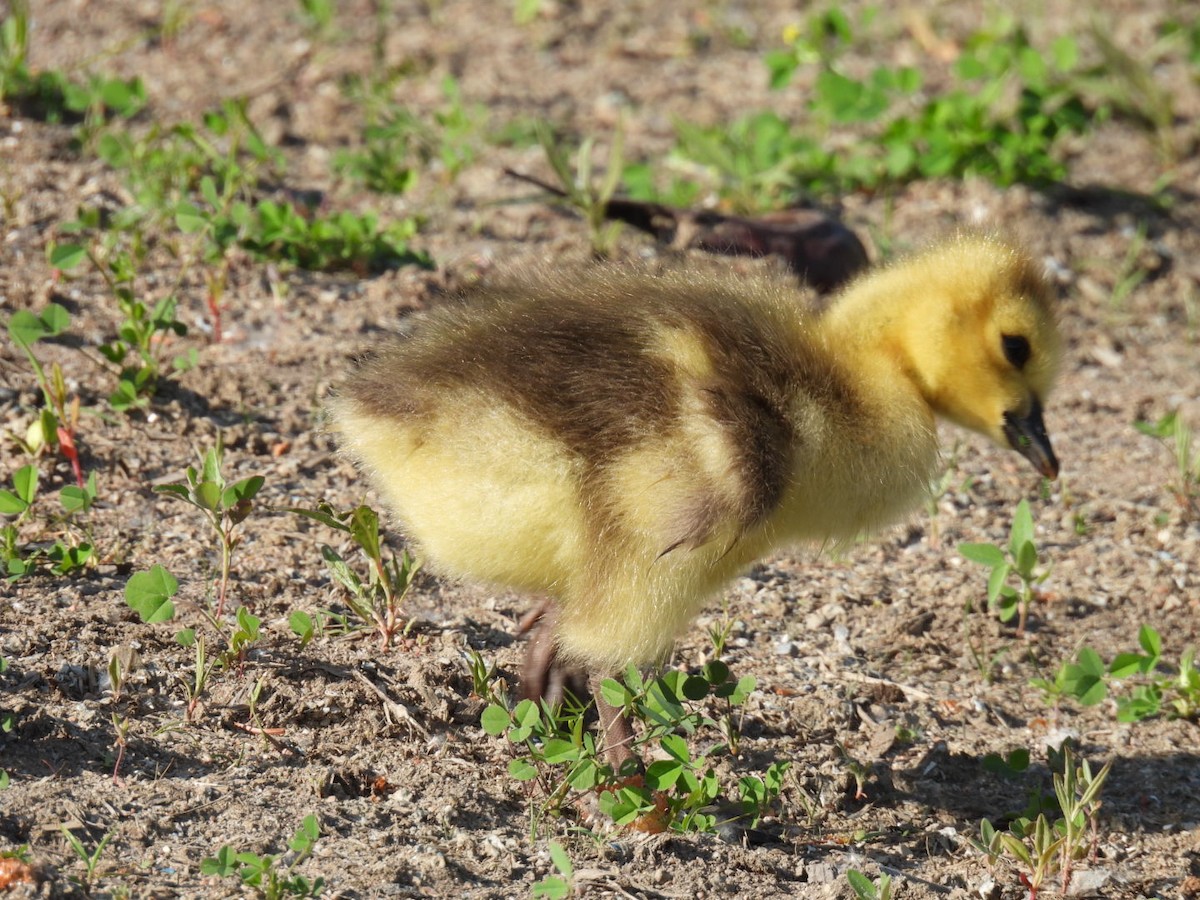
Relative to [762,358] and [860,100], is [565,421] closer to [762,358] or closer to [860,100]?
[762,358]

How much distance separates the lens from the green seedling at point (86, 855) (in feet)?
8.15

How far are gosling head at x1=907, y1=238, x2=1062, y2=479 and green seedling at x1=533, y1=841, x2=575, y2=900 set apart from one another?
1209mm

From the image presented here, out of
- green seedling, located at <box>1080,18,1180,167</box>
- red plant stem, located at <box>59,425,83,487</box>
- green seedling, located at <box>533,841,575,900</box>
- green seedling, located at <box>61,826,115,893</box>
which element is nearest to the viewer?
green seedling, located at <box>61,826,115,893</box>

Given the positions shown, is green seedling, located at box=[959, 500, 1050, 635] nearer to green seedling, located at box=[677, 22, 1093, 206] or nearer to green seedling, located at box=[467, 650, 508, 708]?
green seedling, located at box=[467, 650, 508, 708]

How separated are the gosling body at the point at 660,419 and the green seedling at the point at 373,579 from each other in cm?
19

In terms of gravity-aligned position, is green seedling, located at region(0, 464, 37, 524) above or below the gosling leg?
above

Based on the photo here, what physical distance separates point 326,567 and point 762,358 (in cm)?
124

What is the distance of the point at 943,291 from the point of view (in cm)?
313

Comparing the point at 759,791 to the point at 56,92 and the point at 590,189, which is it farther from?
the point at 56,92

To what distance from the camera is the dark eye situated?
3.12 m

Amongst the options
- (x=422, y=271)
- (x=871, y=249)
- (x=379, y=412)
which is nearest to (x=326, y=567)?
(x=379, y=412)

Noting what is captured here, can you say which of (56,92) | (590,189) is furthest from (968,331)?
(56,92)

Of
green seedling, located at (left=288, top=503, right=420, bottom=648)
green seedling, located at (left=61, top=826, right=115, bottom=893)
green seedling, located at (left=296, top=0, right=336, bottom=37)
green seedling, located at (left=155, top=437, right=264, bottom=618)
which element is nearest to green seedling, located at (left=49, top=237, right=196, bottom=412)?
green seedling, located at (left=155, top=437, right=264, bottom=618)

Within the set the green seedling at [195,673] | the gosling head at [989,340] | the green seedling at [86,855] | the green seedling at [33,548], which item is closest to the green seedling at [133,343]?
the green seedling at [33,548]
